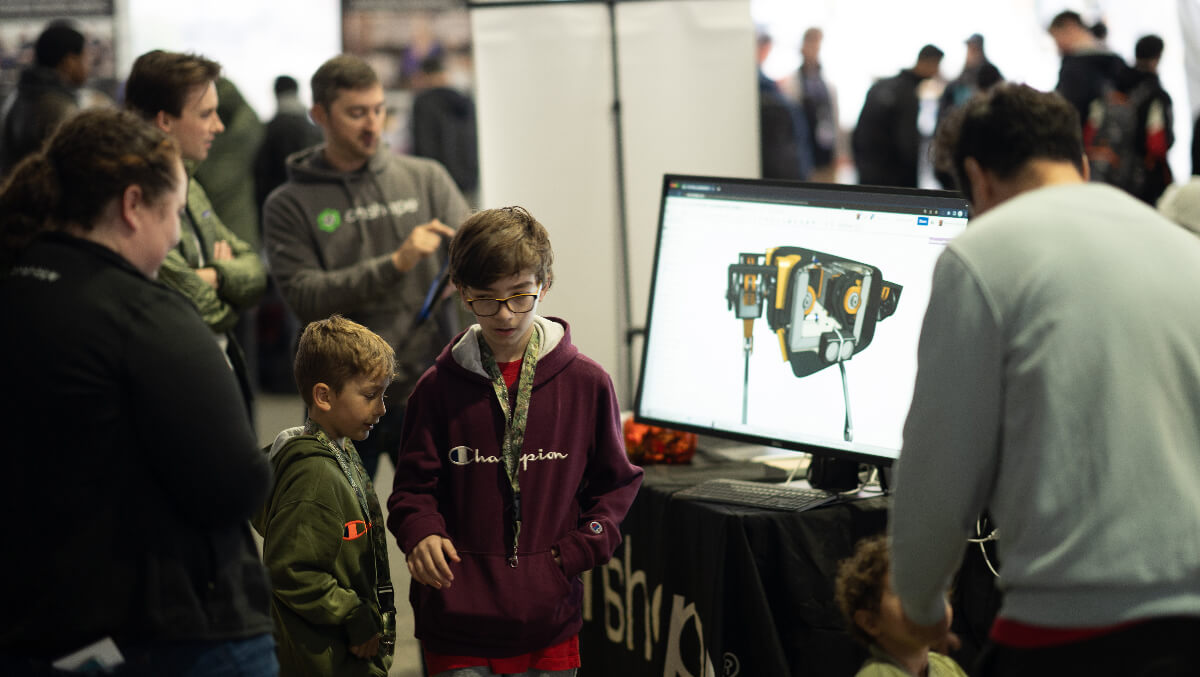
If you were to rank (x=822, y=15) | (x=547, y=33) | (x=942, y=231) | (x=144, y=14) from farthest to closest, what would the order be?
(x=822, y=15) < (x=144, y=14) < (x=547, y=33) < (x=942, y=231)

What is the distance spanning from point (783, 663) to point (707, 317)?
71 cm

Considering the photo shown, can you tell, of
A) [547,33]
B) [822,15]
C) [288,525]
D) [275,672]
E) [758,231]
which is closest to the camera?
[275,672]

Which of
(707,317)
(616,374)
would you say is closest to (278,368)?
(616,374)

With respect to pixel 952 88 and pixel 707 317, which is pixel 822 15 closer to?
pixel 952 88

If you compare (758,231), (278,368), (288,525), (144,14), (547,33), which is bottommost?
(278,368)

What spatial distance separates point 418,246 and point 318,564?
3.84 ft

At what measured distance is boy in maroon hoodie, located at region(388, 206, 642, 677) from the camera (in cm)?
205

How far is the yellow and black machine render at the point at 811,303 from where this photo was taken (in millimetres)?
2418

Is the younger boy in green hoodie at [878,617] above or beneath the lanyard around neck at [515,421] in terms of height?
beneath

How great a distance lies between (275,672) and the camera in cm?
163

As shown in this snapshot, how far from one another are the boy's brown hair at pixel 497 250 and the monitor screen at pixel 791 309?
0.62m

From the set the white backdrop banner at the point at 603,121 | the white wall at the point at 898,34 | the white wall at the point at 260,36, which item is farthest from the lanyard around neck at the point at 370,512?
the white wall at the point at 898,34

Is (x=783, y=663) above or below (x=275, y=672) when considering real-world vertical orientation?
below

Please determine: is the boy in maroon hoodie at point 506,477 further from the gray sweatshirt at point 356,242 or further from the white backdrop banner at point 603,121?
the white backdrop banner at point 603,121
